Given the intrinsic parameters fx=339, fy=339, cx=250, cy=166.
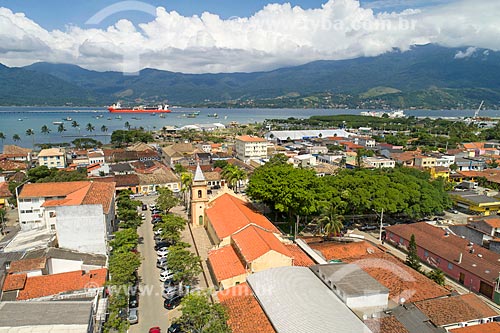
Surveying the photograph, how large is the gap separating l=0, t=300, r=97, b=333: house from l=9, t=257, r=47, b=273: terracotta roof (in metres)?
4.96

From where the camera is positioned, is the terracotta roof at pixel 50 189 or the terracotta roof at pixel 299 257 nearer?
the terracotta roof at pixel 299 257

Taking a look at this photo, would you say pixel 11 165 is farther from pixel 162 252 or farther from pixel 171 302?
pixel 171 302

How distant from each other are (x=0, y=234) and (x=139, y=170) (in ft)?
81.0

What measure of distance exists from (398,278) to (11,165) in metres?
63.8

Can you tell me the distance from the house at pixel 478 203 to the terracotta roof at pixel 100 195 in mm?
39502

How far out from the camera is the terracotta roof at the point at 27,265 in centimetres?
2072

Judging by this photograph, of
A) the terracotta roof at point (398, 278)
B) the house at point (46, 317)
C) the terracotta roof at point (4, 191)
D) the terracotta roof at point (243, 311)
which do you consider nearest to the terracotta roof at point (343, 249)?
the terracotta roof at point (398, 278)

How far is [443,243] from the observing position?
28.1 m

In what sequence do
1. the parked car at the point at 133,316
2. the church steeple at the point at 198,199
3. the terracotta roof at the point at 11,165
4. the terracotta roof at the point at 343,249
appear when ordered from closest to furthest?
the parked car at the point at 133,316 → the terracotta roof at the point at 343,249 → the church steeple at the point at 198,199 → the terracotta roof at the point at 11,165

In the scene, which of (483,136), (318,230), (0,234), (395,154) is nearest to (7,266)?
(0,234)

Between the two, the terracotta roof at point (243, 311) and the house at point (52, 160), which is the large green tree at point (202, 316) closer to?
the terracotta roof at point (243, 311)

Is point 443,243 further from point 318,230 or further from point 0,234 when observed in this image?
point 0,234

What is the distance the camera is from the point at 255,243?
73.5ft

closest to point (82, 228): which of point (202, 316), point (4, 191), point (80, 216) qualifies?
point (80, 216)
